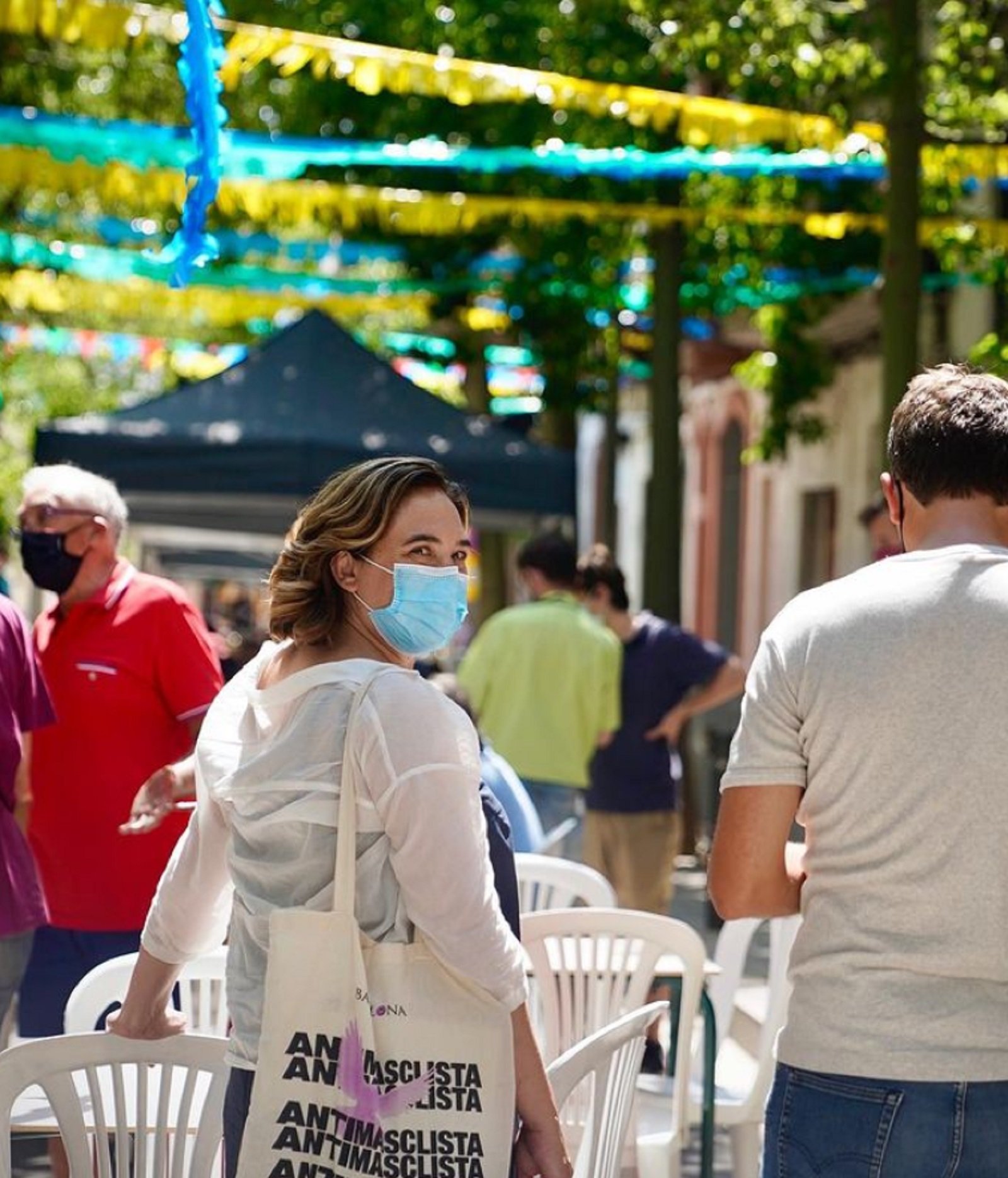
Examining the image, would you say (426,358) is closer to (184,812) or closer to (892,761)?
(184,812)

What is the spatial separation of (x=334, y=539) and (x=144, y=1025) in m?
0.91

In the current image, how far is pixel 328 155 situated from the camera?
1118cm

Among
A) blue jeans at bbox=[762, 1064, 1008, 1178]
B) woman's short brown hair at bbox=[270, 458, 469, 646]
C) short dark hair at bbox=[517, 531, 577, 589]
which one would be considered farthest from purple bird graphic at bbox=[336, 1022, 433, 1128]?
short dark hair at bbox=[517, 531, 577, 589]

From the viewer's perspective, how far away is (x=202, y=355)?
2764 centimetres

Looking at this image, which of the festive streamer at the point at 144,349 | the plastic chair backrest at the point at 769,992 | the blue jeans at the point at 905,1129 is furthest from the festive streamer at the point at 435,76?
the festive streamer at the point at 144,349

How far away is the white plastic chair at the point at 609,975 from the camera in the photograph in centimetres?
536

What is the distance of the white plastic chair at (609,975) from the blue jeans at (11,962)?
1.18m

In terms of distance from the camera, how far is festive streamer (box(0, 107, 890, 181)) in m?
10.7

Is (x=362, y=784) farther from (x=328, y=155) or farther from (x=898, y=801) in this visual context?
(x=328, y=155)

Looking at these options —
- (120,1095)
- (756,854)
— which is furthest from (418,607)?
(120,1095)

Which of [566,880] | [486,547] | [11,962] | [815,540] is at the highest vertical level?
[11,962]

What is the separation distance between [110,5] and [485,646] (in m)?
2.98

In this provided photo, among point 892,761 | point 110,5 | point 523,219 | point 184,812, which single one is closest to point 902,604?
point 892,761

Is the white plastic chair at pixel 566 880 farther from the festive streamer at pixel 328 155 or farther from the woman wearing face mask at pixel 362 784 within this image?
the festive streamer at pixel 328 155
